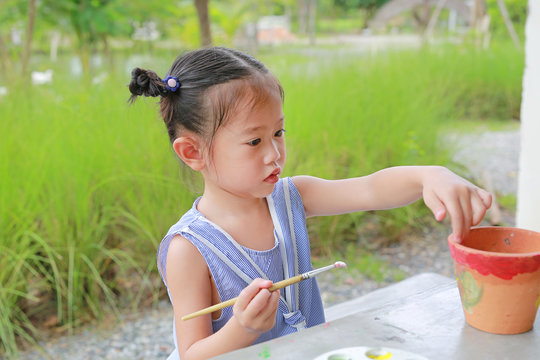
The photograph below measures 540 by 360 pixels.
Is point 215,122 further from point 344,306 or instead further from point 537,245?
point 344,306

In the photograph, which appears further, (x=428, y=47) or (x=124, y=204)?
(x=428, y=47)

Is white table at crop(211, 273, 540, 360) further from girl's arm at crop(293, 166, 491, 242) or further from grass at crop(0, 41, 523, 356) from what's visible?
grass at crop(0, 41, 523, 356)

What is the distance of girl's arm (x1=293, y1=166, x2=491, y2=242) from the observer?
998 millimetres

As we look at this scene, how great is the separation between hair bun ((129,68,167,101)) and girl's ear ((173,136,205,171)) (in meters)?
0.11

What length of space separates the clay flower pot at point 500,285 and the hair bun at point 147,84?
0.67 meters

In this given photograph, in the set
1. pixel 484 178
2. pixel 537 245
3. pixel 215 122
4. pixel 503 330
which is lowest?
pixel 484 178

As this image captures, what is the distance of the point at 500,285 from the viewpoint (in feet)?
3.01

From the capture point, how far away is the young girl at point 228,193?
47.3 inches

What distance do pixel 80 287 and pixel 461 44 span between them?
6.79 meters

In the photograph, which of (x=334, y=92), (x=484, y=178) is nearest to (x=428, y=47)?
(x=484, y=178)

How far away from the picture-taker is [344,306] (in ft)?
6.09

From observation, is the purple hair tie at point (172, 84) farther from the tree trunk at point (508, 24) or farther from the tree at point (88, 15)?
the tree trunk at point (508, 24)

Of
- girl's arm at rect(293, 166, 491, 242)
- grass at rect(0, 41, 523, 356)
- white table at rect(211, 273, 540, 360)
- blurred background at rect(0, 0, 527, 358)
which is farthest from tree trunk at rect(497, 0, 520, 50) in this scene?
white table at rect(211, 273, 540, 360)

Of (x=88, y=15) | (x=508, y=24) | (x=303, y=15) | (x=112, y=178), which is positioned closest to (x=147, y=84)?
(x=112, y=178)
